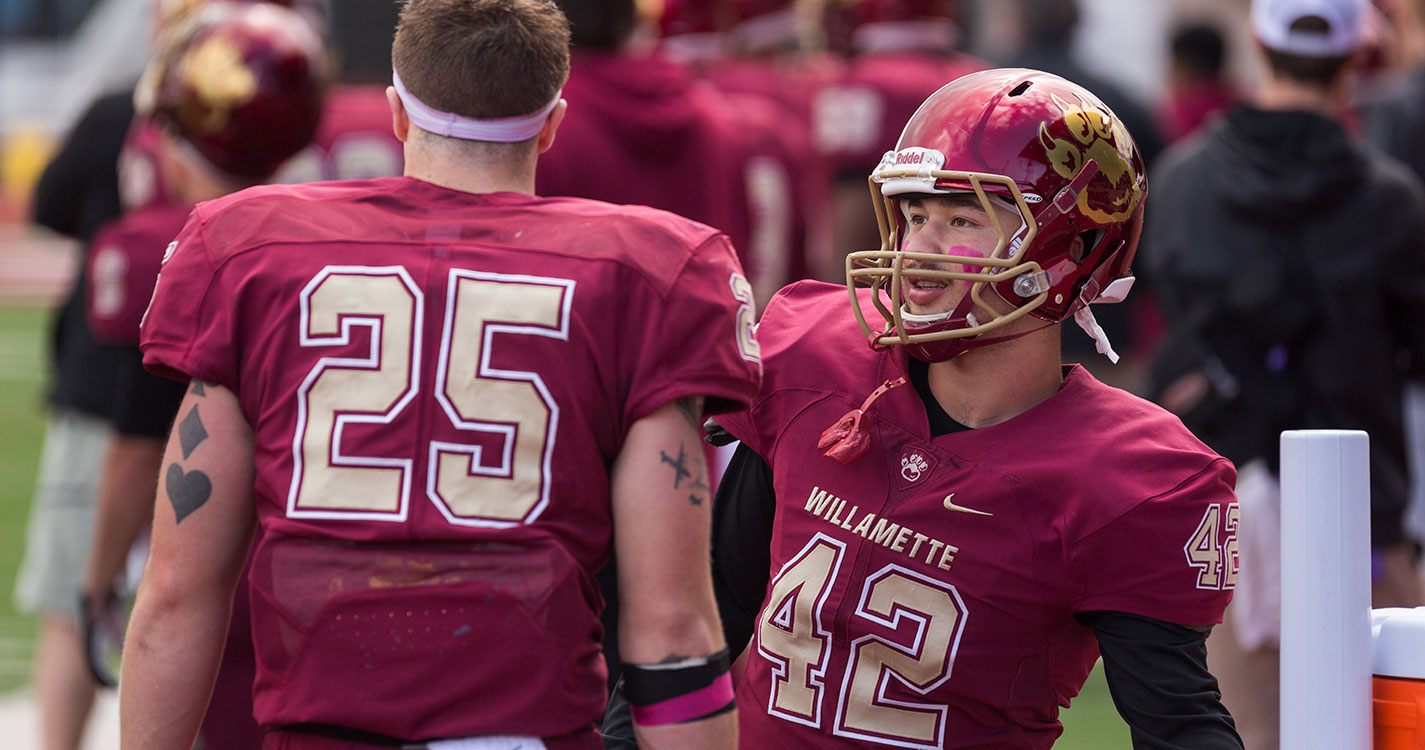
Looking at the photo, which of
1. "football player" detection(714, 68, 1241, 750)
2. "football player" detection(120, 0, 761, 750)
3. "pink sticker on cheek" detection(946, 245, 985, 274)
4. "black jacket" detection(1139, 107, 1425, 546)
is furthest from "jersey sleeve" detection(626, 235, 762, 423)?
"black jacket" detection(1139, 107, 1425, 546)

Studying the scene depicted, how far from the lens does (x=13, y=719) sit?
237 inches

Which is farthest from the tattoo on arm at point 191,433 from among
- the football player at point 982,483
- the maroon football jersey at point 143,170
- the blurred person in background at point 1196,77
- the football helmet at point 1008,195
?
the blurred person in background at point 1196,77

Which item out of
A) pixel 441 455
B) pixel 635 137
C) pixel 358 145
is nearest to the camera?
pixel 441 455

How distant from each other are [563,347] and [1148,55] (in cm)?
2236

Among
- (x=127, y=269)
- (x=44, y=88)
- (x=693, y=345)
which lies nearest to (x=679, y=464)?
(x=693, y=345)

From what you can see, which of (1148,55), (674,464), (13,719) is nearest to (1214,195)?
(674,464)

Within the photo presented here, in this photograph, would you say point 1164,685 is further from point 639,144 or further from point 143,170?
point 143,170

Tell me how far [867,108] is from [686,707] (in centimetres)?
471

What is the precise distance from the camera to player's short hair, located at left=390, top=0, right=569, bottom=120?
2424 mm

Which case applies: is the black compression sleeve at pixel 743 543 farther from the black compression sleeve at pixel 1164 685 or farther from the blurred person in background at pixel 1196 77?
the blurred person in background at pixel 1196 77

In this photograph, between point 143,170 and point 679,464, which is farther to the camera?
point 143,170

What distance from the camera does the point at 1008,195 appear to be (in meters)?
2.64

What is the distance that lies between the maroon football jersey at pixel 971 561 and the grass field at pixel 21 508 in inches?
125

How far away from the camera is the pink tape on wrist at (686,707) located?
2328 mm
